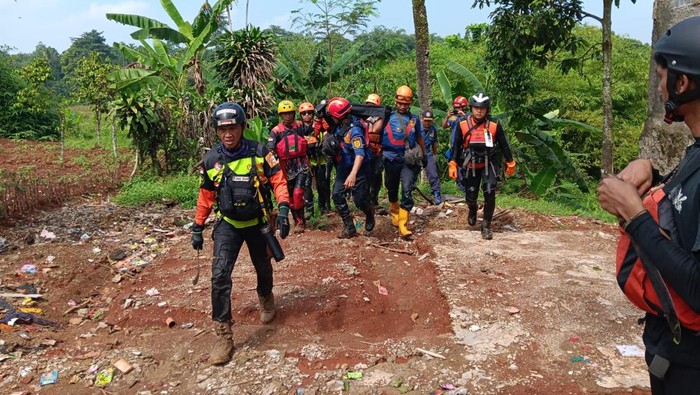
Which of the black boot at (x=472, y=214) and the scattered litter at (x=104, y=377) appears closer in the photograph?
the scattered litter at (x=104, y=377)

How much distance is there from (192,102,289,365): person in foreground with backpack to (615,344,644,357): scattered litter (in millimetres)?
2939

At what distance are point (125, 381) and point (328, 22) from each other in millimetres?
9446

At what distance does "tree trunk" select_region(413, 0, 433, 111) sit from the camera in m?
9.81

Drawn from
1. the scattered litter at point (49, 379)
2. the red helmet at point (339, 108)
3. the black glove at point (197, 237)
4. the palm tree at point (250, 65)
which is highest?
the palm tree at point (250, 65)

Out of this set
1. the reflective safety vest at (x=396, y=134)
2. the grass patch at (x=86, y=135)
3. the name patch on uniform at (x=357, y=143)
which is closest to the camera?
the name patch on uniform at (x=357, y=143)

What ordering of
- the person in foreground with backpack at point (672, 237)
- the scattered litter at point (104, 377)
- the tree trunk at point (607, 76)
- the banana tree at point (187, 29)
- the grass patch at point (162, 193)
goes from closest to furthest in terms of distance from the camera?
the person in foreground with backpack at point (672, 237)
the scattered litter at point (104, 377)
the tree trunk at point (607, 76)
the grass patch at point (162, 193)
the banana tree at point (187, 29)

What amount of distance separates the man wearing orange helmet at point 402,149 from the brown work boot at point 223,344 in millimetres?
3636

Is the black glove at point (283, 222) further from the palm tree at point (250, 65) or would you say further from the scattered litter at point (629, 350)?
the palm tree at point (250, 65)

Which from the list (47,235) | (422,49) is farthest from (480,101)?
(47,235)

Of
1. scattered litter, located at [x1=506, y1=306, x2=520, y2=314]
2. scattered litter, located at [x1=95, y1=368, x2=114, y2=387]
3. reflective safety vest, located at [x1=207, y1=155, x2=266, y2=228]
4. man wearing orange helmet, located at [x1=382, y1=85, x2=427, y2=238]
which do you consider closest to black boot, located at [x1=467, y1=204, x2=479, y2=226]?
man wearing orange helmet, located at [x1=382, y1=85, x2=427, y2=238]

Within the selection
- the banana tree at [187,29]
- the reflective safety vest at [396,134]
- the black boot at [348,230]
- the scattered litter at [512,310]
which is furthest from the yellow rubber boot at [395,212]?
the banana tree at [187,29]

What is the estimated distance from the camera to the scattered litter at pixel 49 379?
417cm

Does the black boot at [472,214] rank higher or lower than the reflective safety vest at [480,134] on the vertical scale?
lower

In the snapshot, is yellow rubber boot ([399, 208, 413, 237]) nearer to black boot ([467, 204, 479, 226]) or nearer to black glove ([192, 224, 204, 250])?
black boot ([467, 204, 479, 226])
